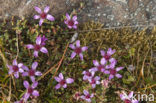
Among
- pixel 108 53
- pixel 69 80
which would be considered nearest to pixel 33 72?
pixel 69 80

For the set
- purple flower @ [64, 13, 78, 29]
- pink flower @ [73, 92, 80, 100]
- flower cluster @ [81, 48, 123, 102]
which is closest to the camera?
pink flower @ [73, 92, 80, 100]

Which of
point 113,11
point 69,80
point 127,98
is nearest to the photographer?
point 127,98

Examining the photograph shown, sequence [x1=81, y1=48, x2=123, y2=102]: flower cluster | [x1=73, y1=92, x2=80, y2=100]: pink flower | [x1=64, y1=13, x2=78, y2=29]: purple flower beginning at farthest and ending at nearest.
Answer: [x1=64, y1=13, x2=78, y2=29]: purple flower
[x1=81, y1=48, x2=123, y2=102]: flower cluster
[x1=73, y1=92, x2=80, y2=100]: pink flower

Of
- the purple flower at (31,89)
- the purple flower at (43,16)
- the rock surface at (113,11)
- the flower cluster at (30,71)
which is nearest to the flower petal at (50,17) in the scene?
the purple flower at (43,16)

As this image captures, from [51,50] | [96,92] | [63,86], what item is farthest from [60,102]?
[51,50]

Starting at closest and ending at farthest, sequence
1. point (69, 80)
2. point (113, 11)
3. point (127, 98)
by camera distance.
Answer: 1. point (127, 98)
2. point (69, 80)
3. point (113, 11)

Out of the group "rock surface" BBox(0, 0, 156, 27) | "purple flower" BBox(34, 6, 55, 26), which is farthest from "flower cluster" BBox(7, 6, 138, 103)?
"rock surface" BBox(0, 0, 156, 27)

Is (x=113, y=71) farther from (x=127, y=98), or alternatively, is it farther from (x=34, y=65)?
(x=34, y=65)

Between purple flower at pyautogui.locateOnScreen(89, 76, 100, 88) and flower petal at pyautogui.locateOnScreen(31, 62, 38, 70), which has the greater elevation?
flower petal at pyautogui.locateOnScreen(31, 62, 38, 70)

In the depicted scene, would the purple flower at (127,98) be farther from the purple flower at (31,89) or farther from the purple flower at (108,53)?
the purple flower at (31,89)

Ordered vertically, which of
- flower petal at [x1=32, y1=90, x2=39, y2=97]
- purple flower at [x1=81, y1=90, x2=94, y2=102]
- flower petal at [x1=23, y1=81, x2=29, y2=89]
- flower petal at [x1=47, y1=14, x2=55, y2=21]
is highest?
flower petal at [x1=47, y1=14, x2=55, y2=21]

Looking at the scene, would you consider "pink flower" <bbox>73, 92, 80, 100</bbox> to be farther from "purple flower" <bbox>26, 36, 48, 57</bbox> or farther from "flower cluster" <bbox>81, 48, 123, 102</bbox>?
"purple flower" <bbox>26, 36, 48, 57</bbox>

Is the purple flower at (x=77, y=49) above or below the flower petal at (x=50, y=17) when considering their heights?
below
